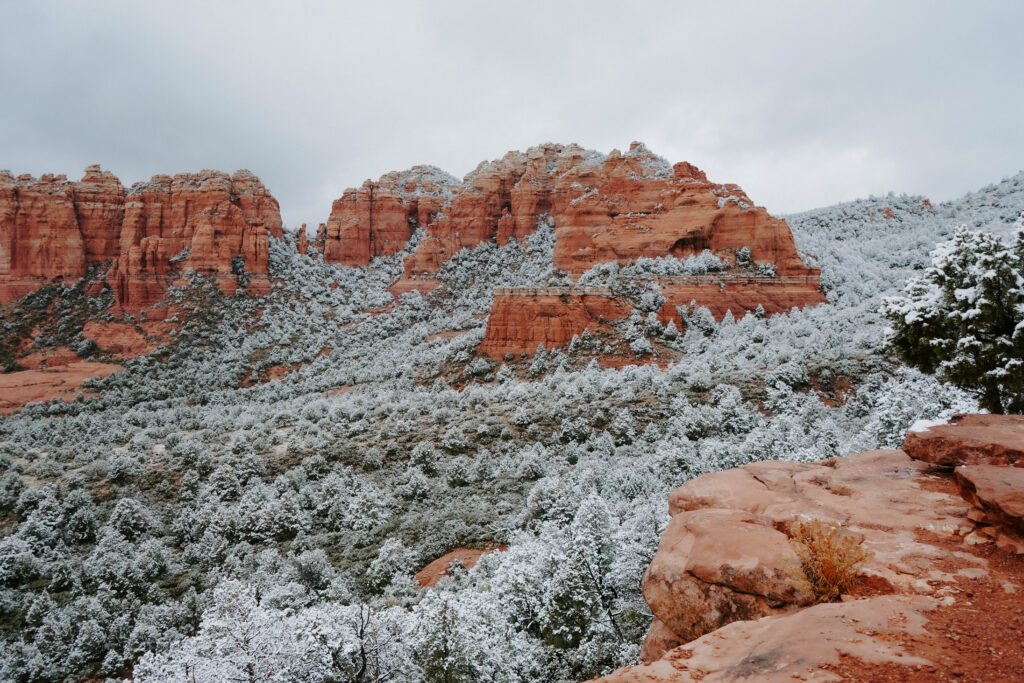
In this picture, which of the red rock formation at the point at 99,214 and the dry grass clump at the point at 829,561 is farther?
the red rock formation at the point at 99,214

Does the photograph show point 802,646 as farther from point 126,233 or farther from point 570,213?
point 126,233

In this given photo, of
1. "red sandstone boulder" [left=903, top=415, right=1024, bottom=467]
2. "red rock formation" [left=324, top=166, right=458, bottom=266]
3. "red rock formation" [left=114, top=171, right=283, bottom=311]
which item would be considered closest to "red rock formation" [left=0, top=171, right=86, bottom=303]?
"red rock formation" [left=114, top=171, right=283, bottom=311]

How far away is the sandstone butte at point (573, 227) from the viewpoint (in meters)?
44.1

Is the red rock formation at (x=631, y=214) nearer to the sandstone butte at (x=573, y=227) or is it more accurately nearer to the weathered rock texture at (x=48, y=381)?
the sandstone butte at (x=573, y=227)

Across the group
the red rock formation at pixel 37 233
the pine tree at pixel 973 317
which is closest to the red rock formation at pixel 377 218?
the red rock formation at pixel 37 233

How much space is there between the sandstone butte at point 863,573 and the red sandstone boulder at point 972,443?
0.02 m

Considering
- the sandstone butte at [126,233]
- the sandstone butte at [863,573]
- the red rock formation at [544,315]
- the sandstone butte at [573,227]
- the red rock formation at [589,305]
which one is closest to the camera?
the sandstone butte at [863,573]

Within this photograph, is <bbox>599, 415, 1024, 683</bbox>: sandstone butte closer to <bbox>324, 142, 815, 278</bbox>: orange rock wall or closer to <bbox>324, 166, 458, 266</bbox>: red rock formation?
<bbox>324, 142, 815, 278</bbox>: orange rock wall

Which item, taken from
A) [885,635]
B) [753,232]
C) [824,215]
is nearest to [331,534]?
[885,635]

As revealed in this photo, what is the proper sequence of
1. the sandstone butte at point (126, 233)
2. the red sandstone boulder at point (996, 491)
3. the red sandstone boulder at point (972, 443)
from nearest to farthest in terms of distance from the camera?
the red sandstone boulder at point (996, 491)
the red sandstone boulder at point (972, 443)
the sandstone butte at point (126, 233)

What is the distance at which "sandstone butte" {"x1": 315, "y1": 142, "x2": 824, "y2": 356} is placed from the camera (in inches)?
1737

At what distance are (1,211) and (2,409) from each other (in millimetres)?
33085

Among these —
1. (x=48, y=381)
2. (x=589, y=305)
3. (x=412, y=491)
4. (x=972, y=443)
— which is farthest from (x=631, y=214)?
(x=48, y=381)

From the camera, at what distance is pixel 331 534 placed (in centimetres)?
1989
